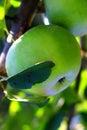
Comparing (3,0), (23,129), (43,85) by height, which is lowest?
(23,129)

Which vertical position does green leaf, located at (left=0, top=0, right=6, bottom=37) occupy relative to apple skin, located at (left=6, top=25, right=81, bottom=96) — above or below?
above

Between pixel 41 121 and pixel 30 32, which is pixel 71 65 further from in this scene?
pixel 41 121

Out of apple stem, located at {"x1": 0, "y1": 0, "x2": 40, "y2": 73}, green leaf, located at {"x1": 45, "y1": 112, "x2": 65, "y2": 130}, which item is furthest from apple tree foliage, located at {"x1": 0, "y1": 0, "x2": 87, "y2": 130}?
apple stem, located at {"x1": 0, "y1": 0, "x2": 40, "y2": 73}

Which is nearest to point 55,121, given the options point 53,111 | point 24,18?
point 53,111

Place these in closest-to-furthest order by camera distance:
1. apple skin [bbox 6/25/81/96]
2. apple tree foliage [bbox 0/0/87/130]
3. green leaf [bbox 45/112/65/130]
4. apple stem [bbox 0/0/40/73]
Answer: apple skin [bbox 6/25/81/96]
apple stem [bbox 0/0/40/73]
green leaf [bbox 45/112/65/130]
apple tree foliage [bbox 0/0/87/130]

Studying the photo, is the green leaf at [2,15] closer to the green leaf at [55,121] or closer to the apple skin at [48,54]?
the apple skin at [48,54]

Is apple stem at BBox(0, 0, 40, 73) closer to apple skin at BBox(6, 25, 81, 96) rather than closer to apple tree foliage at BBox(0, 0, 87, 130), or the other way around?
apple skin at BBox(6, 25, 81, 96)

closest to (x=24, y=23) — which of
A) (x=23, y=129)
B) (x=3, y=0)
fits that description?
(x=3, y=0)
